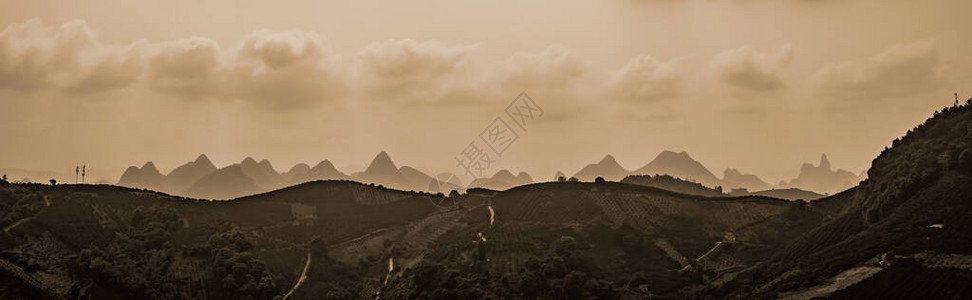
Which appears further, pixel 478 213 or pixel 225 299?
pixel 478 213

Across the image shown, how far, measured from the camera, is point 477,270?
95.2m

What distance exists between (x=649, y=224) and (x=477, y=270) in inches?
1144

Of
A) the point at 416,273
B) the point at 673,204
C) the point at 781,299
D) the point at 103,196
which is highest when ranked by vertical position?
the point at 103,196

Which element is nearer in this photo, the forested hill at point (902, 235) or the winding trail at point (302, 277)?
the forested hill at point (902, 235)

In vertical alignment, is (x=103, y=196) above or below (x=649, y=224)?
above

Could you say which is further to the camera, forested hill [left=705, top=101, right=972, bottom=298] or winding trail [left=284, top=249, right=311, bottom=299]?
winding trail [left=284, top=249, right=311, bottom=299]

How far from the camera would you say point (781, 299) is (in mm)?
74500

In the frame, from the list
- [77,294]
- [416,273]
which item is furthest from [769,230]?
[77,294]

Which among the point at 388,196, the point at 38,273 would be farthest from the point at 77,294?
the point at 388,196

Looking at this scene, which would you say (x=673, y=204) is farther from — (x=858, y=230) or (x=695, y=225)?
(x=858, y=230)

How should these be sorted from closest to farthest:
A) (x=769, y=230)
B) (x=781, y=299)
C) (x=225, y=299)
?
(x=781, y=299) → (x=225, y=299) → (x=769, y=230)

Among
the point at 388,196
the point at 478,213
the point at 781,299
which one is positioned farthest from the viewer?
the point at 388,196

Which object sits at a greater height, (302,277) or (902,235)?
(302,277)

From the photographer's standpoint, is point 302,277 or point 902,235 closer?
point 902,235
